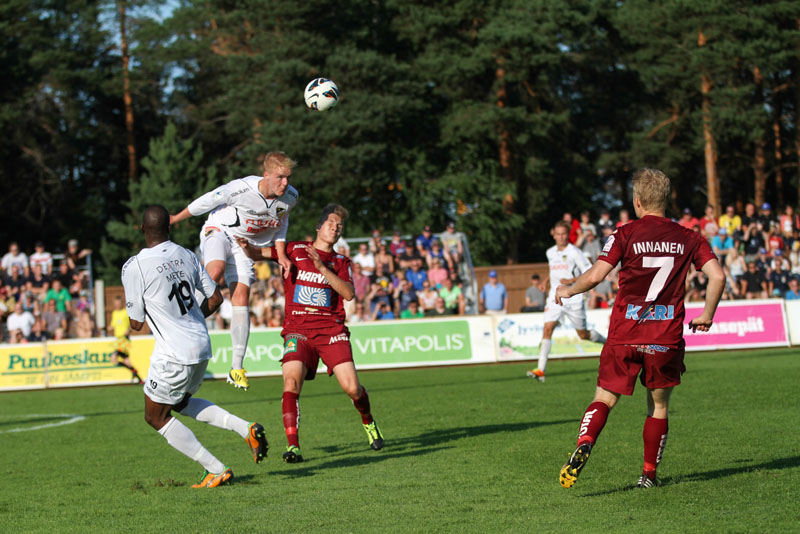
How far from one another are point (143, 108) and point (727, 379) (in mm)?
40464

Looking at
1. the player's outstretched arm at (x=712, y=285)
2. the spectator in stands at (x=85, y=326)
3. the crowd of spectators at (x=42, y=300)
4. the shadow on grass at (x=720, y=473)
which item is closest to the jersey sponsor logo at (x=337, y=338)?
the shadow on grass at (x=720, y=473)

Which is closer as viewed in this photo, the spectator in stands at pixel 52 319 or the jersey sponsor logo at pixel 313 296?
the jersey sponsor logo at pixel 313 296

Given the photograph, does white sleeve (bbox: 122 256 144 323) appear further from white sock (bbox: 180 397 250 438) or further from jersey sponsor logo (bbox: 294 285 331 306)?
jersey sponsor logo (bbox: 294 285 331 306)

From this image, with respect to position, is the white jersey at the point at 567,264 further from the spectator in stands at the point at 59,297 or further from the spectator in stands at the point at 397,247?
the spectator in stands at the point at 59,297

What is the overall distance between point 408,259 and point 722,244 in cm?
854

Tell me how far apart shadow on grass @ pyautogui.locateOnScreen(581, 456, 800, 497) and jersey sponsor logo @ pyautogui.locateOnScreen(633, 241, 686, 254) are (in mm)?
1713

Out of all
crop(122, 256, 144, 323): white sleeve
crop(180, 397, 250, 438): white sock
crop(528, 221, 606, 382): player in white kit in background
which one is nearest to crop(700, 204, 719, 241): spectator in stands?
crop(528, 221, 606, 382): player in white kit in background

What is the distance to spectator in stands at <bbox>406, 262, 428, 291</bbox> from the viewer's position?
24.9 meters

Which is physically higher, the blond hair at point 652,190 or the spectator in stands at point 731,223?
the spectator in stands at point 731,223

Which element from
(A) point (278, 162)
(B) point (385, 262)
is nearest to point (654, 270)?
(A) point (278, 162)

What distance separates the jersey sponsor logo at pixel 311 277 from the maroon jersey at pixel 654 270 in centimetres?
304

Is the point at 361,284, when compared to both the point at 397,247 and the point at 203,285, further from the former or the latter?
the point at 203,285

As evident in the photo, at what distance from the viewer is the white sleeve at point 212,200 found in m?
9.51

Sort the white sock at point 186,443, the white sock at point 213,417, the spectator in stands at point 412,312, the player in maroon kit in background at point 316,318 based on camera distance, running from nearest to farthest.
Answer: the white sock at point 186,443 → the white sock at point 213,417 → the player in maroon kit in background at point 316,318 → the spectator in stands at point 412,312
